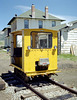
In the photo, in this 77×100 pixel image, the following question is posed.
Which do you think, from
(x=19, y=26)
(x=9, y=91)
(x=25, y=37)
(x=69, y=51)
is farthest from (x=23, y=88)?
(x=19, y=26)

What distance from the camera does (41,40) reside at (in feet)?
25.4

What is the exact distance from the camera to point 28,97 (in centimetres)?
582

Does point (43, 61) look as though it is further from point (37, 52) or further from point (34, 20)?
point (34, 20)

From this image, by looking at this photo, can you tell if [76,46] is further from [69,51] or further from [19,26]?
[19,26]

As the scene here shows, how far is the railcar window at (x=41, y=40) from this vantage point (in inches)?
298

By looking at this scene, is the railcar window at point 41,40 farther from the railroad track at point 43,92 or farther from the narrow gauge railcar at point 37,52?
the railroad track at point 43,92

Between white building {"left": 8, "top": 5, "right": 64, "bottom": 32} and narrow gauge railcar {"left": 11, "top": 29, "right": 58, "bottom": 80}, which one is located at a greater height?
white building {"left": 8, "top": 5, "right": 64, "bottom": 32}

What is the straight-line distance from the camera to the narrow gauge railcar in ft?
23.6

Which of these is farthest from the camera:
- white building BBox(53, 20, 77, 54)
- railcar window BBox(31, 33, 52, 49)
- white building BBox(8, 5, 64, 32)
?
white building BBox(8, 5, 64, 32)

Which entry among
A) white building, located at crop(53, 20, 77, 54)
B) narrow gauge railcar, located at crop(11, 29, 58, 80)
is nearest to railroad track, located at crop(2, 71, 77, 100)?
narrow gauge railcar, located at crop(11, 29, 58, 80)

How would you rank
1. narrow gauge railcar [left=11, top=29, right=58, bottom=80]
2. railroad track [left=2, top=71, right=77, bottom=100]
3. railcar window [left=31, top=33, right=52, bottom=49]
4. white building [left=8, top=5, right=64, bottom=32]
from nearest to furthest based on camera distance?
railroad track [left=2, top=71, right=77, bottom=100], narrow gauge railcar [left=11, top=29, right=58, bottom=80], railcar window [left=31, top=33, right=52, bottom=49], white building [left=8, top=5, right=64, bottom=32]

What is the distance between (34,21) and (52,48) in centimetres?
2713

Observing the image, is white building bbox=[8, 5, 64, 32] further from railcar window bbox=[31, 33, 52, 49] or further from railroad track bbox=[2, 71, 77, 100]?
railroad track bbox=[2, 71, 77, 100]

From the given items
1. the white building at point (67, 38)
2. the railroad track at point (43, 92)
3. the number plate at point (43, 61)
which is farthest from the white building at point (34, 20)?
the number plate at point (43, 61)
